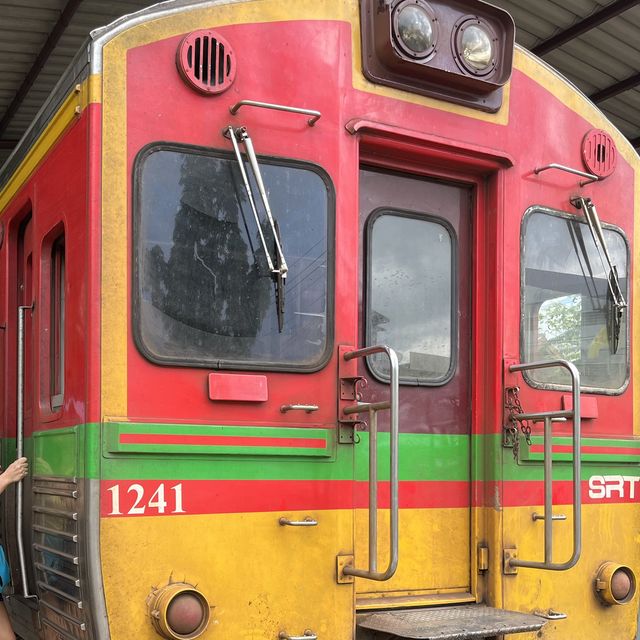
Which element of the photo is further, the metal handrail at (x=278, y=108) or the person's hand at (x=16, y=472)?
the person's hand at (x=16, y=472)

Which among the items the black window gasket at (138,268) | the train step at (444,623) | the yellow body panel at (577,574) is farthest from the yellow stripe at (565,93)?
the train step at (444,623)

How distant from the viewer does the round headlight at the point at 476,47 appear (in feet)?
13.4

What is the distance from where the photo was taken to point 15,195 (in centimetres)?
453

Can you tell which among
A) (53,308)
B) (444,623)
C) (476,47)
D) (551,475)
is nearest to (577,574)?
(551,475)

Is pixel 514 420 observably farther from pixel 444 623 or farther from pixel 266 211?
pixel 266 211

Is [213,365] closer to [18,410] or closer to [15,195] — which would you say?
[18,410]

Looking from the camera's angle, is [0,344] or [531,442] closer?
[531,442]

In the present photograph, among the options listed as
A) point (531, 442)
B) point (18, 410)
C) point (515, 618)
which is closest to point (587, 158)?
point (531, 442)

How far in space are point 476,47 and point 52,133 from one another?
1.83 meters

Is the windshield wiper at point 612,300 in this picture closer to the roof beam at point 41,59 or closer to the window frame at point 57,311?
the window frame at point 57,311

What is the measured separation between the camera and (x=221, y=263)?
3.59 meters

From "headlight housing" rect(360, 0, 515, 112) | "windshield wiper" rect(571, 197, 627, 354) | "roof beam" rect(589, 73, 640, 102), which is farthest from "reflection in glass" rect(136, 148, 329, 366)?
"roof beam" rect(589, 73, 640, 102)

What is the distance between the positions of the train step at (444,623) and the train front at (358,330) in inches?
0.9

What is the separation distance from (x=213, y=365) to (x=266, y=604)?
0.90 metres
